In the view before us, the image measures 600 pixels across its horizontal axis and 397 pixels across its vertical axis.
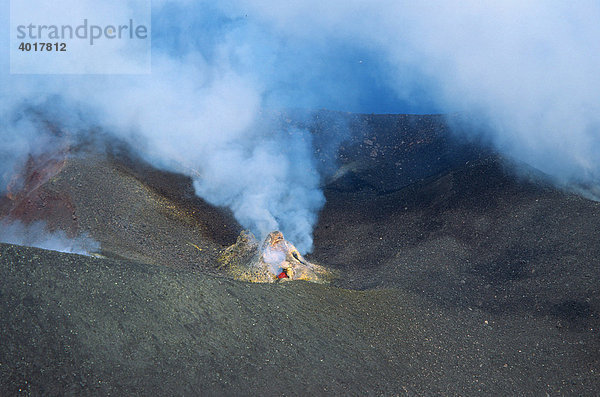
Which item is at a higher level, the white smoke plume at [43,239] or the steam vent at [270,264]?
the white smoke plume at [43,239]

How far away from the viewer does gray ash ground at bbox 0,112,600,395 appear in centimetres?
661

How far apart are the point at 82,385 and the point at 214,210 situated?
27.3 feet

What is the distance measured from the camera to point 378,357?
785cm

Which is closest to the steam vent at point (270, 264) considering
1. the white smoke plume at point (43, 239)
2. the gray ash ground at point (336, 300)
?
the gray ash ground at point (336, 300)

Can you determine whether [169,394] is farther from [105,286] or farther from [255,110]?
[255,110]

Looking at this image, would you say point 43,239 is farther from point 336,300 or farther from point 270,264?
point 336,300

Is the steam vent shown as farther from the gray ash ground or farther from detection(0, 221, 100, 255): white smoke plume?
detection(0, 221, 100, 255): white smoke plume

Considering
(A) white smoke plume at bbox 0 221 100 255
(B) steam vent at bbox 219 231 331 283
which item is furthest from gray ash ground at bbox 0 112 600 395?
(B) steam vent at bbox 219 231 331 283

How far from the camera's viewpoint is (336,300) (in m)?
9.07

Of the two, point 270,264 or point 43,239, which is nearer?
point 43,239

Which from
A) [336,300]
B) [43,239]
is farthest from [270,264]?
[43,239]

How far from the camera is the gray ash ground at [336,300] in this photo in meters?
6.61

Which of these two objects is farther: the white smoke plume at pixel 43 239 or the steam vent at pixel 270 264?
the steam vent at pixel 270 264

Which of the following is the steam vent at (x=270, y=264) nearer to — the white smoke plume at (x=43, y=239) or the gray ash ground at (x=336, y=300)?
the gray ash ground at (x=336, y=300)
